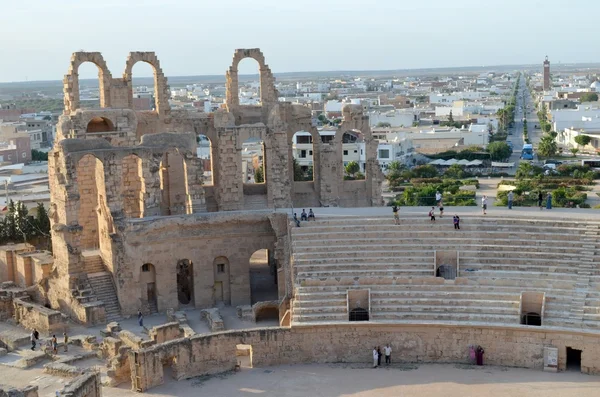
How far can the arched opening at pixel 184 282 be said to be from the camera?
101 ft

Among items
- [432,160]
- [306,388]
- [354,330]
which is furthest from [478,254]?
[432,160]

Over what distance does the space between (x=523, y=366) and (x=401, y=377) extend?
368 cm

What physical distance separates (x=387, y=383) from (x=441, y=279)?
4181mm

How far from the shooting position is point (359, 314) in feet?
82.1

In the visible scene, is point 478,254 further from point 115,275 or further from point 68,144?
point 68,144

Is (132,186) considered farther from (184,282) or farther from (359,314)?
(359,314)

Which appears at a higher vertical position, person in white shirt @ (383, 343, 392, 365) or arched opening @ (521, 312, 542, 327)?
arched opening @ (521, 312, 542, 327)

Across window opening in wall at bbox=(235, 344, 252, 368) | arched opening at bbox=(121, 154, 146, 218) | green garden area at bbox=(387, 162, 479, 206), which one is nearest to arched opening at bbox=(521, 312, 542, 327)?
window opening in wall at bbox=(235, 344, 252, 368)

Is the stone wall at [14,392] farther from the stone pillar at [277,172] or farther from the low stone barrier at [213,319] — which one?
the stone pillar at [277,172]

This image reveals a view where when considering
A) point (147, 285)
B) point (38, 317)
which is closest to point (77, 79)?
point (147, 285)

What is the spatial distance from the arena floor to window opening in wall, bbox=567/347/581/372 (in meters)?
0.43

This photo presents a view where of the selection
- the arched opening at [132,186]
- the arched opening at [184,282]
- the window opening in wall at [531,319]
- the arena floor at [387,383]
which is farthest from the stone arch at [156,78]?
the window opening in wall at [531,319]

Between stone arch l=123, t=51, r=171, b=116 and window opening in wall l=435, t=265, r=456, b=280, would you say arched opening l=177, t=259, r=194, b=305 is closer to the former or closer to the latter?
stone arch l=123, t=51, r=171, b=116

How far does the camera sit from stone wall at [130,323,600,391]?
22.6 m
